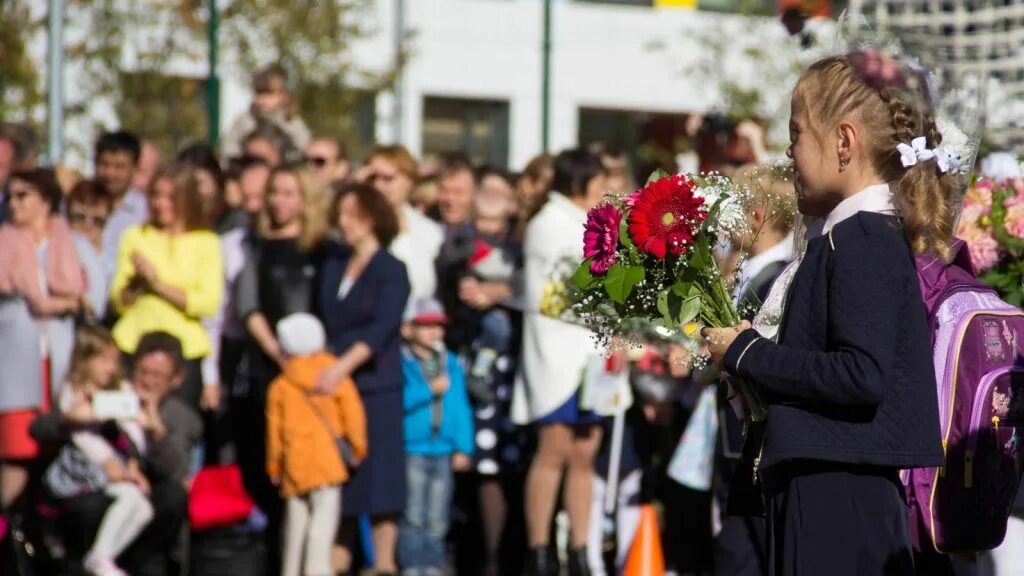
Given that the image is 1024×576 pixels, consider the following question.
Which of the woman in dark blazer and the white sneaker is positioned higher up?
the woman in dark blazer

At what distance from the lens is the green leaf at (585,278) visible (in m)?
4.43

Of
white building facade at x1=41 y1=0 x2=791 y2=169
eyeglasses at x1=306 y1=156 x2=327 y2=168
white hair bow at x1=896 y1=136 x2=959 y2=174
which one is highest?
white building facade at x1=41 y1=0 x2=791 y2=169

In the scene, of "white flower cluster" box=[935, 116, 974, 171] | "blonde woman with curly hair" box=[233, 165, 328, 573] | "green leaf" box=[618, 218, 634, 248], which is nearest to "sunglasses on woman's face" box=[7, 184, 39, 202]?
"blonde woman with curly hair" box=[233, 165, 328, 573]

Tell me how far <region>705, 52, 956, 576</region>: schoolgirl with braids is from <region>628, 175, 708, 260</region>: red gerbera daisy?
244mm

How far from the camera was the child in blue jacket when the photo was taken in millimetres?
8945

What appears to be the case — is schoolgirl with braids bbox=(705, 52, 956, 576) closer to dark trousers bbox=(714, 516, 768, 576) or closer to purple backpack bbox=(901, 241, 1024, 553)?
dark trousers bbox=(714, 516, 768, 576)

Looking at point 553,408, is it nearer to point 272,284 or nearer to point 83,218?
point 272,284

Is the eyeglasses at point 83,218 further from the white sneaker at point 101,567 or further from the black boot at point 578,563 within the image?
the black boot at point 578,563

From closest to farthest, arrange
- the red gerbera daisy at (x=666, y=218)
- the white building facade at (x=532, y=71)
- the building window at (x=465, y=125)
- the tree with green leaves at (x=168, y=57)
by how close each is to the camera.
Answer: the red gerbera daisy at (x=666, y=218) < the tree with green leaves at (x=168, y=57) < the white building facade at (x=532, y=71) < the building window at (x=465, y=125)

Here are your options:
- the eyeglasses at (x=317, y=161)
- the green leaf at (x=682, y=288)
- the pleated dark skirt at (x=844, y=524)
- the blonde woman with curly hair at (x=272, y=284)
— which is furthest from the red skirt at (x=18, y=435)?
the pleated dark skirt at (x=844, y=524)

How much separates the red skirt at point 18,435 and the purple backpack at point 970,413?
5514mm

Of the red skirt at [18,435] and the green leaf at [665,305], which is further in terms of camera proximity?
the red skirt at [18,435]

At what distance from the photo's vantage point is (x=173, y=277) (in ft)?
30.2

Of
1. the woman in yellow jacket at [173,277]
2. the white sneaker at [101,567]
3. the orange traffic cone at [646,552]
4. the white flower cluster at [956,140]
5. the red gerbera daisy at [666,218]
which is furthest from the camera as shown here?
the woman in yellow jacket at [173,277]
